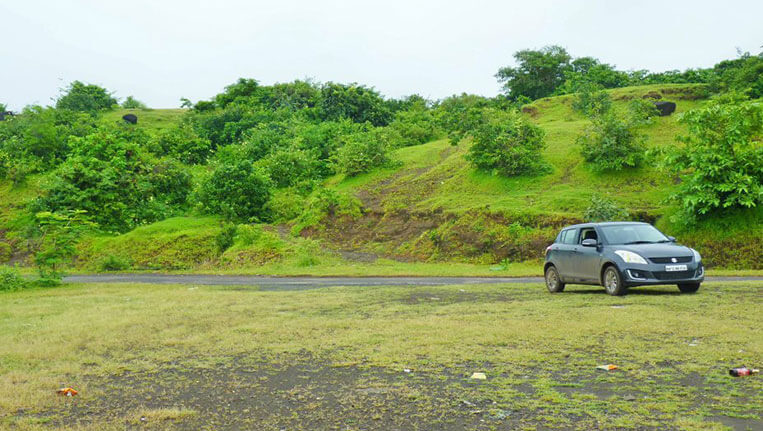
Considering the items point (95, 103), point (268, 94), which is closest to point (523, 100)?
point (268, 94)

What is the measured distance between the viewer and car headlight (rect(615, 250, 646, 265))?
13398 mm

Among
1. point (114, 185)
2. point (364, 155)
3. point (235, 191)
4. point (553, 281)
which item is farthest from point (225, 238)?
point (553, 281)

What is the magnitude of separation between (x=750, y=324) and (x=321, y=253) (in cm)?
2263

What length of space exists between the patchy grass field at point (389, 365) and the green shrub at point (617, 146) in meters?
20.8

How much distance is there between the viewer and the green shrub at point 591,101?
153 feet

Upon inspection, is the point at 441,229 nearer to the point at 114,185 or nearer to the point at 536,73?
the point at 114,185

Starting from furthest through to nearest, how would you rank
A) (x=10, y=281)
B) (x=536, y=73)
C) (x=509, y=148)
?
(x=536, y=73) < (x=509, y=148) < (x=10, y=281)

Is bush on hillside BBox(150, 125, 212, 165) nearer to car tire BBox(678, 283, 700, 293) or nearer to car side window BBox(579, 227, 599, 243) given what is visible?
car side window BBox(579, 227, 599, 243)

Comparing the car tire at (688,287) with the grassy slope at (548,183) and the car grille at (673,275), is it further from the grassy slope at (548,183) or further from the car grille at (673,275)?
the grassy slope at (548,183)

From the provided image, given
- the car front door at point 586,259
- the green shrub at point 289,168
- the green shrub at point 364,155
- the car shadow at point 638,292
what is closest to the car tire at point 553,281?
the car shadow at point 638,292

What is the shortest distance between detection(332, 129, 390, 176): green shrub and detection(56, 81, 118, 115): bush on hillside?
4516cm

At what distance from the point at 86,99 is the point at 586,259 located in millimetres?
81895

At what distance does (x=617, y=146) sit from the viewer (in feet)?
108

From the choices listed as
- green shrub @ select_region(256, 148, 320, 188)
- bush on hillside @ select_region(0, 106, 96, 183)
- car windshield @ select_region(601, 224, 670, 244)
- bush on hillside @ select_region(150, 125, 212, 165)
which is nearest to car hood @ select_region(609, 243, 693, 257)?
car windshield @ select_region(601, 224, 670, 244)
